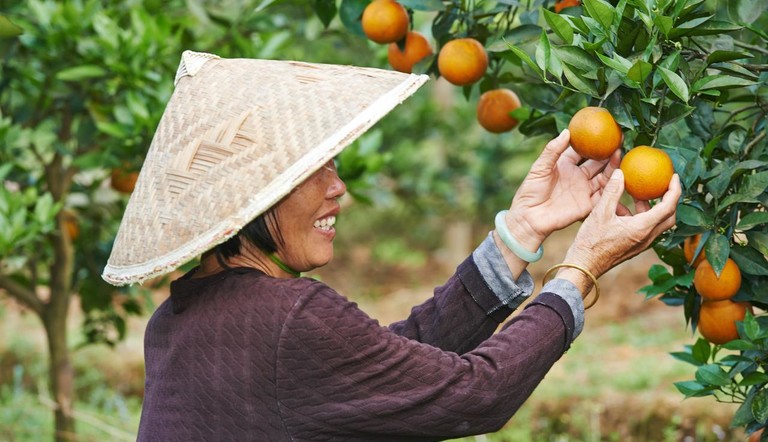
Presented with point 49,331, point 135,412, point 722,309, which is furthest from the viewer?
point 135,412

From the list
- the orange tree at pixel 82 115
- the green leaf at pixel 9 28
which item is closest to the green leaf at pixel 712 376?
the orange tree at pixel 82 115

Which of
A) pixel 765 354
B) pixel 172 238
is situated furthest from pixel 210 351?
pixel 765 354

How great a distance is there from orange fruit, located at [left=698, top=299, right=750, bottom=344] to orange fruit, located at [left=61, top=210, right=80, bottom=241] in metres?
2.28

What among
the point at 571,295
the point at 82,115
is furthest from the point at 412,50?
the point at 82,115

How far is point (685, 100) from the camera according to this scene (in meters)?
1.36

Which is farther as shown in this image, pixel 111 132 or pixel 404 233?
pixel 404 233

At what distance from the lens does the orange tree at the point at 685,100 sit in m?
1.44

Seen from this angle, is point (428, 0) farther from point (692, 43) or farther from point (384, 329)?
point (384, 329)

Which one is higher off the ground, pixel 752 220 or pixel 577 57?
pixel 577 57

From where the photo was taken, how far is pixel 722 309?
175 cm

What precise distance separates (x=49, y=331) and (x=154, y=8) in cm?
121

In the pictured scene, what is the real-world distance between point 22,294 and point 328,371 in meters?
2.31

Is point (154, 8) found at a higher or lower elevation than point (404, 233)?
higher

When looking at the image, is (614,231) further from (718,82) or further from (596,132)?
(718,82)
